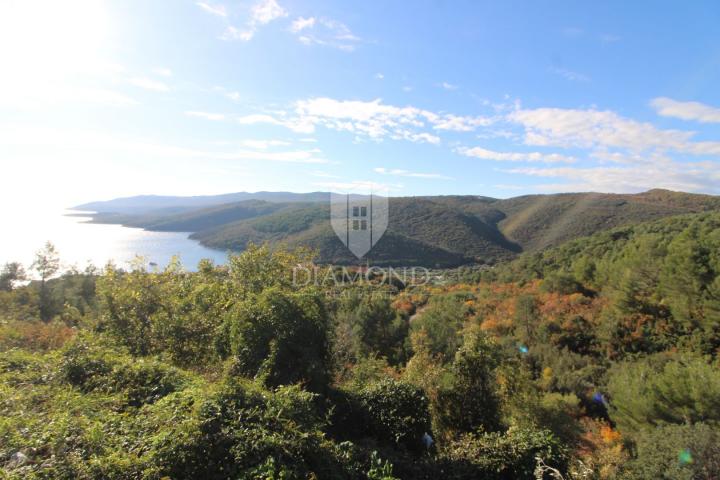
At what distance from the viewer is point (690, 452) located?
6.03 meters

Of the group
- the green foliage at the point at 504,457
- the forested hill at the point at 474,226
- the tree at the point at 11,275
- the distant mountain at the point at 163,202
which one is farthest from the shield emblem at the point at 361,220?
the distant mountain at the point at 163,202

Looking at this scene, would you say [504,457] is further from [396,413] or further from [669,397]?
[669,397]

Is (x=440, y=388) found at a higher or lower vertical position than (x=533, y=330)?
higher

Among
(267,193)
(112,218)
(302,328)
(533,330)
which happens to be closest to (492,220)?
(533,330)

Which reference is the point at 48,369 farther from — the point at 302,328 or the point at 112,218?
A: the point at 112,218

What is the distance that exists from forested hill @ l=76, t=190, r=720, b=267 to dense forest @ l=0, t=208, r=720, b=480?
104 feet

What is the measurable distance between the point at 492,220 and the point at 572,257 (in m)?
41.1

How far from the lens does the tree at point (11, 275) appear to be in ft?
76.7

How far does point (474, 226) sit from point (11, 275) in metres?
63.4

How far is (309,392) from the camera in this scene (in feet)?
16.8

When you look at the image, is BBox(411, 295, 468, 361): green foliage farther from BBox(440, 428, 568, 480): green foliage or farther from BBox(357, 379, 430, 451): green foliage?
BBox(440, 428, 568, 480): green foliage

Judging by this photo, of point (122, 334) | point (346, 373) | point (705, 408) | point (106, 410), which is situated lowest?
point (705, 408)

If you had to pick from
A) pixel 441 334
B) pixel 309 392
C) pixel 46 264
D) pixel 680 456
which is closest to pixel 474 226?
pixel 441 334

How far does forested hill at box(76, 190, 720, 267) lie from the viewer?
52.4 m
